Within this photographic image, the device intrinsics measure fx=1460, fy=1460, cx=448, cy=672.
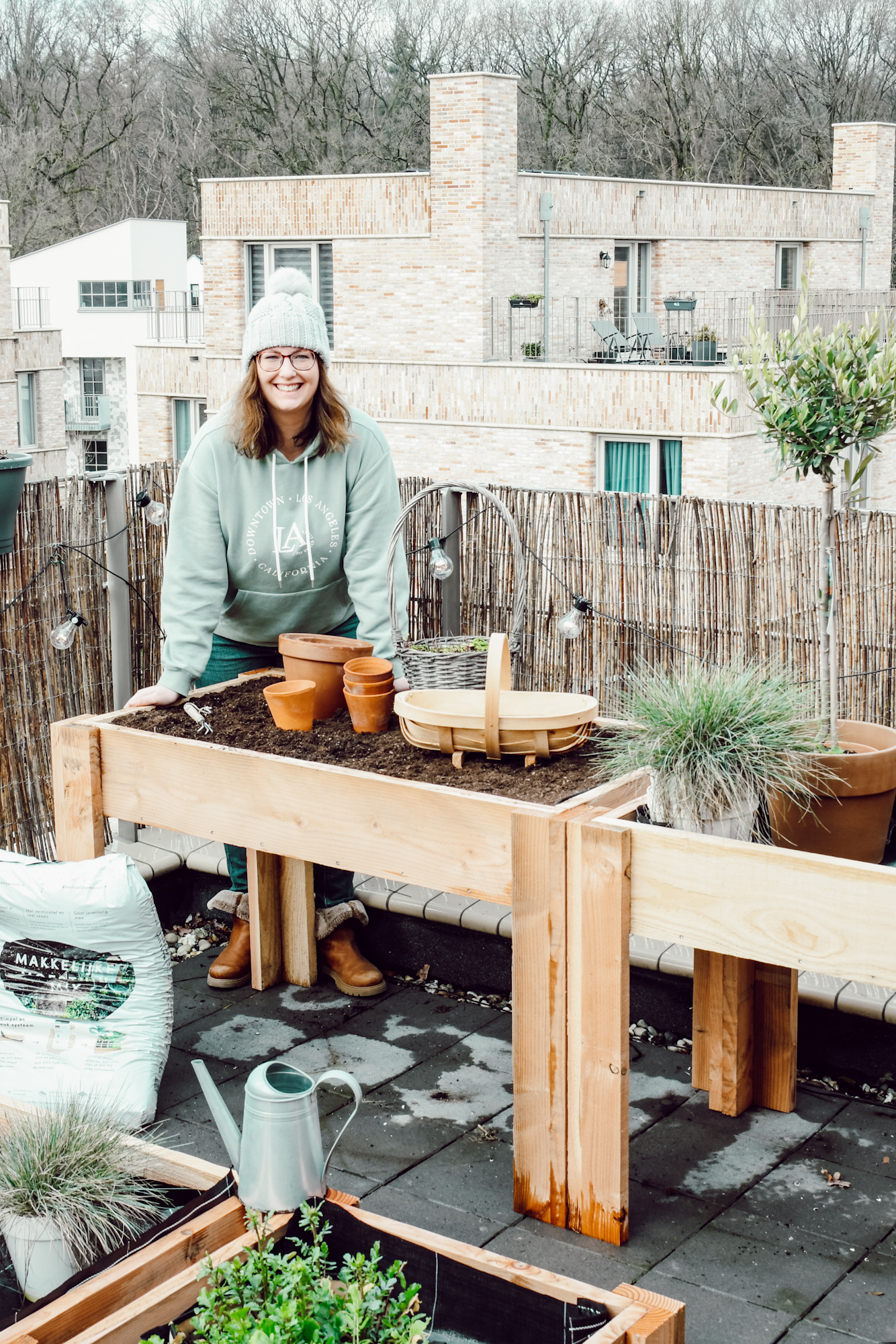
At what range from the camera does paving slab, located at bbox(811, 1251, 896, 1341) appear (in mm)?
2150

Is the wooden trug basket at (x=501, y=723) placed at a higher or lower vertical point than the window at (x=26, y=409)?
lower

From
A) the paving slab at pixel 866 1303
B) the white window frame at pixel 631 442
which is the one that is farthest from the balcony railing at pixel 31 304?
the paving slab at pixel 866 1303

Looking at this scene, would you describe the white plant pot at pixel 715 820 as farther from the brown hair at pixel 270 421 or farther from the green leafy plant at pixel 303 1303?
the brown hair at pixel 270 421

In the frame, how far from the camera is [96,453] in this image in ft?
92.9

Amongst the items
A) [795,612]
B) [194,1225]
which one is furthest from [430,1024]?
[795,612]

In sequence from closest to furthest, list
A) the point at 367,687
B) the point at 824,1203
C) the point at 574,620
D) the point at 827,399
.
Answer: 1. the point at 824,1203
2. the point at 367,687
3. the point at 827,399
4. the point at 574,620

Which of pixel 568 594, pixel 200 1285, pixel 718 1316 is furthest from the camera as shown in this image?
pixel 568 594

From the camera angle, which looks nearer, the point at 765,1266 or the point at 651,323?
the point at 765,1266

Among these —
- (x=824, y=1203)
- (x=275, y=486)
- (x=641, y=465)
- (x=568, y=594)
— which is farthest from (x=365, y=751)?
(x=641, y=465)

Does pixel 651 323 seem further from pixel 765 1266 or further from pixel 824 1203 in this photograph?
pixel 765 1266

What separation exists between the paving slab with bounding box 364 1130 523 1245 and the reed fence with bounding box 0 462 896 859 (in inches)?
64.1

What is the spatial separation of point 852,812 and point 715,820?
1030 mm

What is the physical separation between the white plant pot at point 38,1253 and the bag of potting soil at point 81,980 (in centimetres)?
62

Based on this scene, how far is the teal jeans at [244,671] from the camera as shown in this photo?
3.41m
